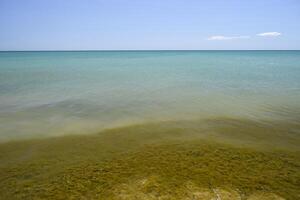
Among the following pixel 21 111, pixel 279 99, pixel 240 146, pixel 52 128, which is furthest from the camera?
pixel 279 99

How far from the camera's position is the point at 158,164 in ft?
13.9

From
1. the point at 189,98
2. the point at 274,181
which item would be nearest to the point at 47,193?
the point at 274,181

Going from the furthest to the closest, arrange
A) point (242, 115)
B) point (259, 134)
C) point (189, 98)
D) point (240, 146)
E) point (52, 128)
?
point (189, 98) → point (242, 115) → point (52, 128) → point (259, 134) → point (240, 146)

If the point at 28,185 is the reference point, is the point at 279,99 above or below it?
above

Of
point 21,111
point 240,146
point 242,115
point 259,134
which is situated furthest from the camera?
point 21,111

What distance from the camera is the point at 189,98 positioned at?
1041cm

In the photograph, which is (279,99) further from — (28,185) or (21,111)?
(21,111)

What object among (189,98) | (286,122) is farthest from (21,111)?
(286,122)

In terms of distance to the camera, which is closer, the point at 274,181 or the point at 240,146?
the point at 274,181

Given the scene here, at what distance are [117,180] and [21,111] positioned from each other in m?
6.59

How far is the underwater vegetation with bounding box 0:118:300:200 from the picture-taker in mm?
3385

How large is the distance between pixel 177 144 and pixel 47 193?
3182mm

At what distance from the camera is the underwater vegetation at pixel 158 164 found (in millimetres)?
3385

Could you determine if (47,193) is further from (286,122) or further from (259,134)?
(286,122)
